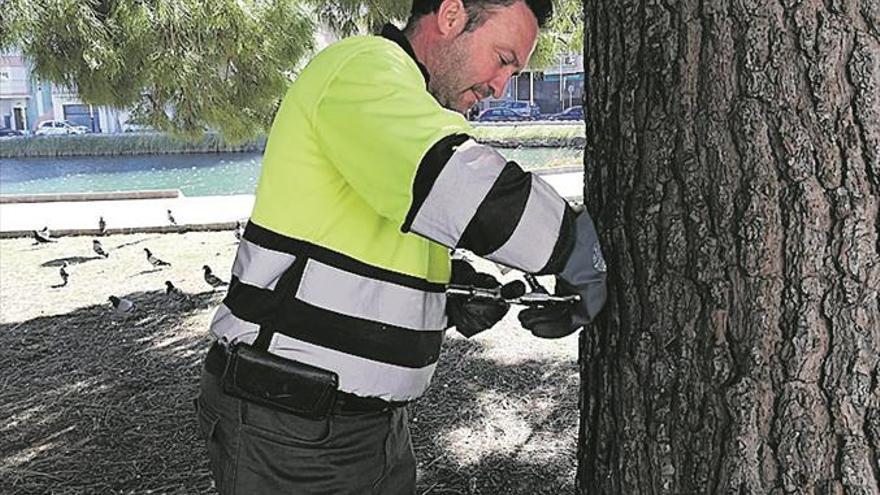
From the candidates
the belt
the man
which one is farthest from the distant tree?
the belt

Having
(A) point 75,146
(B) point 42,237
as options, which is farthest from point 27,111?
(B) point 42,237

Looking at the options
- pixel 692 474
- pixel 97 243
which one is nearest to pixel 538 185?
pixel 692 474

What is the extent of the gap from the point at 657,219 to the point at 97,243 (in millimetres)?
8511

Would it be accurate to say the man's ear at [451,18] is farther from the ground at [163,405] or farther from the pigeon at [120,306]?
the pigeon at [120,306]

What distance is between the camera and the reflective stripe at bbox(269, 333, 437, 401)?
1.59m

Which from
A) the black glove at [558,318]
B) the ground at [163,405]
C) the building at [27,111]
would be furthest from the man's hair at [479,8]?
the building at [27,111]

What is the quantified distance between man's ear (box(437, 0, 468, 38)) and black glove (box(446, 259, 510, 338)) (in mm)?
497

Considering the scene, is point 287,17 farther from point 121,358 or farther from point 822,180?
point 822,180

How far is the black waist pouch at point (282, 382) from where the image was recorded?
1597 mm

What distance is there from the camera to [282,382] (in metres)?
1.60

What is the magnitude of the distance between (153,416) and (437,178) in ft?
11.9

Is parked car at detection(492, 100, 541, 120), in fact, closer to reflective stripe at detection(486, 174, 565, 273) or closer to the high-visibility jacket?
the high-visibility jacket

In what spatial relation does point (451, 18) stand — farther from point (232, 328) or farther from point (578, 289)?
point (232, 328)

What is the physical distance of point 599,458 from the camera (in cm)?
165
